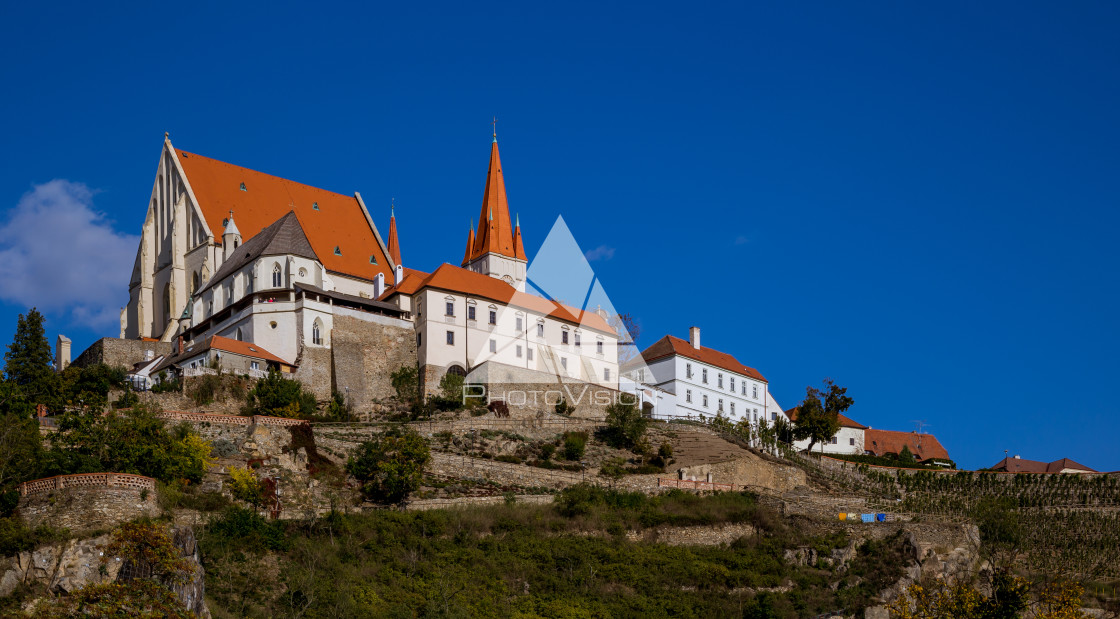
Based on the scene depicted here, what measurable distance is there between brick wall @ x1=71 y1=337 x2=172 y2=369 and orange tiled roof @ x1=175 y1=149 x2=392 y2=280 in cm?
1006

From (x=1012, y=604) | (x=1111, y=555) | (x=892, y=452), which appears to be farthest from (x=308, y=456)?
(x=892, y=452)

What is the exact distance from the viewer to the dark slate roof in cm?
6988

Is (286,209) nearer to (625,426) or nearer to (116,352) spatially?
(116,352)

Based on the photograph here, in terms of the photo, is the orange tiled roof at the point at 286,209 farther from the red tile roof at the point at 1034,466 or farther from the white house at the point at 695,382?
the red tile roof at the point at 1034,466

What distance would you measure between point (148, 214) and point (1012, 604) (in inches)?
2340

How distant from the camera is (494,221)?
92.1 metres

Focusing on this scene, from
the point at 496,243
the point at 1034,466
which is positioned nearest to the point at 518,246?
the point at 496,243

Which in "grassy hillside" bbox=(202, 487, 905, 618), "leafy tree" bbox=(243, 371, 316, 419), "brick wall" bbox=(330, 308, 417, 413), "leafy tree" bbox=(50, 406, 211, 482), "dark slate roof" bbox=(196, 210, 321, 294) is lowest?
"grassy hillside" bbox=(202, 487, 905, 618)

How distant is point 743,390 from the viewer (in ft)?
268

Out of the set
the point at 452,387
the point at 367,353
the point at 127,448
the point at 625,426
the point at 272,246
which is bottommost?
the point at 127,448

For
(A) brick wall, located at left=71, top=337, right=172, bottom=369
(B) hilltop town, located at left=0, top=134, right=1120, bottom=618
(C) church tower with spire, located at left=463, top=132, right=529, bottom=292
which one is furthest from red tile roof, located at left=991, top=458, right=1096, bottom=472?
(A) brick wall, located at left=71, top=337, right=172, bottom=369

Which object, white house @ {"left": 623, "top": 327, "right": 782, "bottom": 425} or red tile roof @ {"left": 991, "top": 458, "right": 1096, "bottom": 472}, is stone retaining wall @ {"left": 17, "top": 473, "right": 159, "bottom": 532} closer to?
white house @ {"left": 623, "top": 327, "right": 782, "bottom": 425}

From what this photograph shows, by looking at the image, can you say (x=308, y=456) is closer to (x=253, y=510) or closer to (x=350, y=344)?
(x=253, y=510)

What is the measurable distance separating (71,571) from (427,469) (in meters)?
17.5
